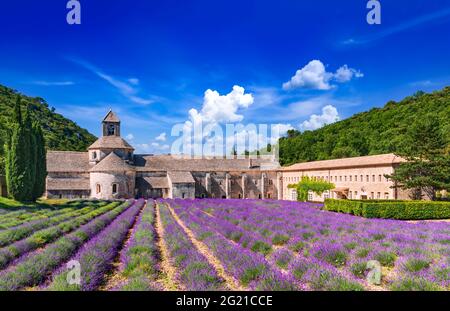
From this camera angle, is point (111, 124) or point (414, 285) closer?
point (414, 285)

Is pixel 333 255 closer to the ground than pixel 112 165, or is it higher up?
closer to the ground

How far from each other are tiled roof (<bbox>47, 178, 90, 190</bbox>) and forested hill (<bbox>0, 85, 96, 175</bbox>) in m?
38.7

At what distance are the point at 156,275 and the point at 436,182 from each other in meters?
26.3

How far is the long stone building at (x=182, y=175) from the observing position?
125ft

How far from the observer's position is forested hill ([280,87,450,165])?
5672cm

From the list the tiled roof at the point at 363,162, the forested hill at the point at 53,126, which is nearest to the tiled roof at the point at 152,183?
the tiled roof at the point at 363,162

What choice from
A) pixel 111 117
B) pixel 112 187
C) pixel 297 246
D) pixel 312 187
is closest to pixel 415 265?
pixel 297 246

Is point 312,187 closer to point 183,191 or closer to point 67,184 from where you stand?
point 183,191

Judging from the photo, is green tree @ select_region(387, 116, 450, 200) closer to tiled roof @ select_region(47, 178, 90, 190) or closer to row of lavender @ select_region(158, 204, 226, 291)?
row of lavender @ select_region(158, 204, 226, 291)

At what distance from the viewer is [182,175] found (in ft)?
154

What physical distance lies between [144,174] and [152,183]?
5.50 ft

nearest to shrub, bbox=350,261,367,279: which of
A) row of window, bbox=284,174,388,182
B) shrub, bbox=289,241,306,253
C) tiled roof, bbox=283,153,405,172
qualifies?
shrub, bbox=289,241,306,253

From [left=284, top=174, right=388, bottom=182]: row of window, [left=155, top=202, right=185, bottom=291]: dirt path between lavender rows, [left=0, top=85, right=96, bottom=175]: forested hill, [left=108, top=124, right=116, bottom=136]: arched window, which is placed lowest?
[left=155, top=202, right=185, bottom=291]: dirt path between lavender rows

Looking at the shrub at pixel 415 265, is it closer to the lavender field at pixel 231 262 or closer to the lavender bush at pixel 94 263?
the lavender field at pixel 231 262
